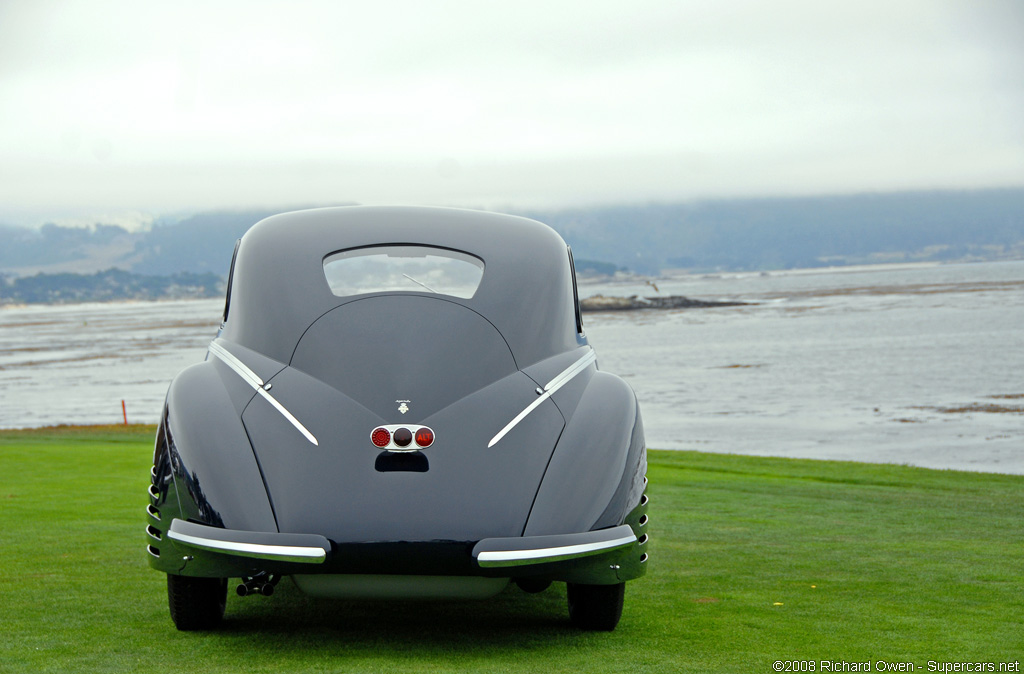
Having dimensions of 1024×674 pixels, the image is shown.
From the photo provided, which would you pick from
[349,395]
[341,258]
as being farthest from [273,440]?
[341,258]

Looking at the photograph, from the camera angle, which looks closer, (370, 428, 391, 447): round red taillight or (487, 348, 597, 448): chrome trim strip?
(370, 428, 391, 447): round red taillight

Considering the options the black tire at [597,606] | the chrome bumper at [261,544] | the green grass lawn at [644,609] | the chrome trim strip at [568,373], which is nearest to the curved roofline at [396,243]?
the chrome trim strip at [568,373]

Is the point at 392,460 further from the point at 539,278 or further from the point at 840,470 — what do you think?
the point at 840,470

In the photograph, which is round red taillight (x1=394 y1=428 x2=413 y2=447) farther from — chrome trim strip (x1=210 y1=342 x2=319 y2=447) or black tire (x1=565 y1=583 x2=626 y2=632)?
black tire (x1=565 y1=583 x2=626 y2=632)

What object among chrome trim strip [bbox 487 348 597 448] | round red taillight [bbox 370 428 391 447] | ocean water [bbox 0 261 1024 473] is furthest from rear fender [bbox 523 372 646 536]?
ocean water [bbox 0 261 1024 473]

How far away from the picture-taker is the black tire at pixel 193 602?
5.15m

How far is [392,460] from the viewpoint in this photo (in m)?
4.63

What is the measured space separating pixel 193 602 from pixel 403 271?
6.71 ft

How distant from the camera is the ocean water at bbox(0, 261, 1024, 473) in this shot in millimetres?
23266

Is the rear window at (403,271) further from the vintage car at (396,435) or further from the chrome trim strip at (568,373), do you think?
the chrome trim strip at (568,373)

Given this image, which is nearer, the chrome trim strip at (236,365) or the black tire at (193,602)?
the chrome trim strip at (236,365)

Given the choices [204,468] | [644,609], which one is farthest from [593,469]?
[204,468]

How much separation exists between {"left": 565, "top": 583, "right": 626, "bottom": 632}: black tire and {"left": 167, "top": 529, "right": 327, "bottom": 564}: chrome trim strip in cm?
152

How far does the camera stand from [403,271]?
561 cm
